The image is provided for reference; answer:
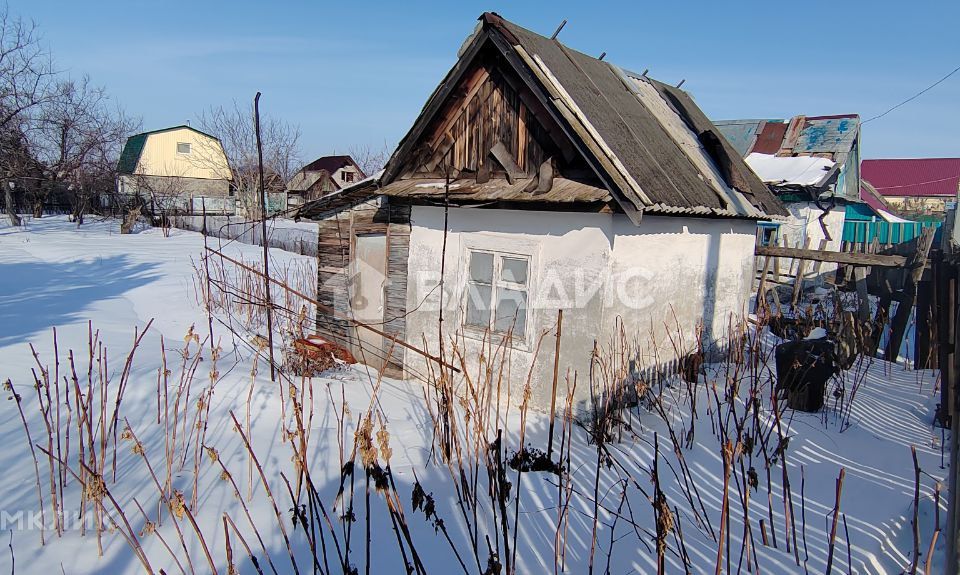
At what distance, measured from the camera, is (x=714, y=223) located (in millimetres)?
8336

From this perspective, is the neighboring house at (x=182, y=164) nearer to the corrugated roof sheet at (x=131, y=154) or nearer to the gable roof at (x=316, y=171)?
the corrugated roof sheet at (x=131, y=154)

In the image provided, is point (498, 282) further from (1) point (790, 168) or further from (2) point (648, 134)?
(1) point (790, 168)

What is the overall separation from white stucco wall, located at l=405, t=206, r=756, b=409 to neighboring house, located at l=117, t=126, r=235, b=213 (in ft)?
130

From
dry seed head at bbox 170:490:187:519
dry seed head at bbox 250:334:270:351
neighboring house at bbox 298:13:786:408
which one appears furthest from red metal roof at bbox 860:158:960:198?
dry seed head at bbox 170:490:187:519

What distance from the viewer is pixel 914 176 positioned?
48.2 metres

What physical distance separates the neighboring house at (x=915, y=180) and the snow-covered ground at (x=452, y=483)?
154ft

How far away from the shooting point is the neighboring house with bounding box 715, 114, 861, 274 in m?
16.5

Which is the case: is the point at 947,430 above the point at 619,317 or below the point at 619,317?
below

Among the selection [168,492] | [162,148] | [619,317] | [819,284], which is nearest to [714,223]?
[619,317]

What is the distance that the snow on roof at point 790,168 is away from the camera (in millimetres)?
16219

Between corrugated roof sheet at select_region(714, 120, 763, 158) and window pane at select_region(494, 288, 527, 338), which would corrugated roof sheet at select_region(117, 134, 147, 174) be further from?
A: window pane at select_region(494, 288, 527, 338)

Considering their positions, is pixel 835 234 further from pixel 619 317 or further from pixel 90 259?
pixel 90 259

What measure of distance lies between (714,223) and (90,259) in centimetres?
1772

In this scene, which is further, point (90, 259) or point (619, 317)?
point (90, 259)
